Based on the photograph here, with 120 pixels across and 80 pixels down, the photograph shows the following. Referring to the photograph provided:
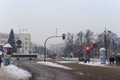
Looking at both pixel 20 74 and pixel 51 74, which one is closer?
pixel 20 74

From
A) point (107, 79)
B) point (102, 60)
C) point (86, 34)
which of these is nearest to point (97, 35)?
point (86, 34)

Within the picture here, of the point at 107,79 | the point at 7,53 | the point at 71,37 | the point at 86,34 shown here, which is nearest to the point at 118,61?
the point at 7,53

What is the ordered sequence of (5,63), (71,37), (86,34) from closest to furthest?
(5,63) < (86,34) < (71,37)

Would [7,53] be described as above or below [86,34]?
below

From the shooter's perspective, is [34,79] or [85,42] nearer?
[34,79]

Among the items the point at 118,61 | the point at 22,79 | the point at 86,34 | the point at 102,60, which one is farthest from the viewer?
the point at 86,34

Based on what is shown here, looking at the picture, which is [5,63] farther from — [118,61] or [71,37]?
[71,37]

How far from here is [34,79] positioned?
22.4 metres

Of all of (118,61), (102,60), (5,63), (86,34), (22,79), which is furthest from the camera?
(86,34)

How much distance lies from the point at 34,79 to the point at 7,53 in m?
21.1

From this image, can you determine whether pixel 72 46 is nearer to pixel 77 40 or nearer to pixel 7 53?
pixel 77 40

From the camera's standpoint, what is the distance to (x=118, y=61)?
173 feet

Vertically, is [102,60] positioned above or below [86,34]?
below

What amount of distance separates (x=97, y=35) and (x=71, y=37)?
38.8ft
